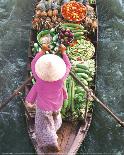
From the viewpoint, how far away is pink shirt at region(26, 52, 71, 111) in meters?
7.29

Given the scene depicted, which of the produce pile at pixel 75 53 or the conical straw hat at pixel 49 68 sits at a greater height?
the conical straw hat at pixel 49 68

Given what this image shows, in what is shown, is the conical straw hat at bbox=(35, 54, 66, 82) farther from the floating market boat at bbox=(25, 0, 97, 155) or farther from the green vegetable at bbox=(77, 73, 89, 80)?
the green vegetable at bbox=(77, 73, 89, 80)

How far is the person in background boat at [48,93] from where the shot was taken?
715cm

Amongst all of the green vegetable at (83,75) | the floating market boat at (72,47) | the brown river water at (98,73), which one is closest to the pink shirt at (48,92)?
the floating market boat at (72,47)

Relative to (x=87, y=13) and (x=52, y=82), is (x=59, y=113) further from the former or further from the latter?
(x=87, y=13)

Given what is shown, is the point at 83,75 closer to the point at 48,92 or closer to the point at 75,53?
the point at 75,53

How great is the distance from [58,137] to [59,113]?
0.49 m

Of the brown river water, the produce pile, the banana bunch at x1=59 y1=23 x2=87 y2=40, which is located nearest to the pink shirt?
the produce pile

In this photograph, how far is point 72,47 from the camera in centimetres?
966

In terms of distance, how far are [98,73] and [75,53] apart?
107 cm

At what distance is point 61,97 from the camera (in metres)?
7.68

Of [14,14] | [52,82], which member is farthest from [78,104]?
[14,14]

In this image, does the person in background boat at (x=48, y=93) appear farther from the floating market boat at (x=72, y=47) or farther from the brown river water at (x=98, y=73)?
the brown river water at (x=98, y=73)

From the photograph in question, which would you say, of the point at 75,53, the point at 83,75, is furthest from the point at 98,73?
the point at 83,75
